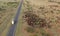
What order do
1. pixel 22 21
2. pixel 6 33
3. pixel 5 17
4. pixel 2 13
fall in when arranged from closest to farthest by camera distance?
pixel 6 33, pixel 22 21, pixel 5 17, pixel 2 13

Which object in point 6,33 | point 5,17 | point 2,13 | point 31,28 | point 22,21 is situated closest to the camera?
point 6,33

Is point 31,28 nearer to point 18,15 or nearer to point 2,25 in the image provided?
point 2,25

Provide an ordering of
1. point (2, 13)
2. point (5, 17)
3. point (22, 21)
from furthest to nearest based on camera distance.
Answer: point (2, 13) → point (5, 17) → point (22, 21)

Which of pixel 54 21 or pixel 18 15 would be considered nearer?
pixel 54 21

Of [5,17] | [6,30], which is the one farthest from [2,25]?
[5,17]

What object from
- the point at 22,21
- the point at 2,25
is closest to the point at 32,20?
the point at 22,21

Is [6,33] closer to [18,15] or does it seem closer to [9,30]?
[9,30]

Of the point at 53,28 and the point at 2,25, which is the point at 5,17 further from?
the point at 53,28

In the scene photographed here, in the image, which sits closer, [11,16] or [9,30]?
[9,30]
